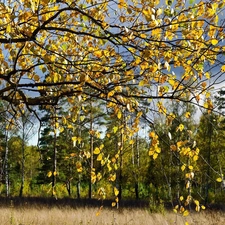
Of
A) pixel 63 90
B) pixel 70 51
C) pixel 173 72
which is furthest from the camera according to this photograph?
pixel 70 51

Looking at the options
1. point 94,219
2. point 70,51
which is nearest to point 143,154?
point 94,219

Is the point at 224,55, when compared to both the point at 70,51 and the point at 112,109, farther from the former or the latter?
the point at 70,51

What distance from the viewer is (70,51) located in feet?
15.5

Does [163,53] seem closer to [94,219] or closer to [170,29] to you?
[170,29]

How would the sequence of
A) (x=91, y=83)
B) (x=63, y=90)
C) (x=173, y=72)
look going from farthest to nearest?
1. (x=63, y=90)
2. (x=91, y=83)
3. (x=173, y=72)

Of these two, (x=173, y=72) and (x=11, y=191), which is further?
(x=11, y=191)

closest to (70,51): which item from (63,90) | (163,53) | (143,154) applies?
(63,90)

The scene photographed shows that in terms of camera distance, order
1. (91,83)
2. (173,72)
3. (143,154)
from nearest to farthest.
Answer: (173,72)
(91,83)
(143,154)

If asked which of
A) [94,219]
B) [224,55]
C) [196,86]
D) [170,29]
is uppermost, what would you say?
[170,29]

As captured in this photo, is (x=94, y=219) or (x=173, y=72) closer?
(x=173, y=72)

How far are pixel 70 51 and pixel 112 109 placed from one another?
97cm

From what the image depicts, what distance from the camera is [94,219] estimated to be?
10.3 metres

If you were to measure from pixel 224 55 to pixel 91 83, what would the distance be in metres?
1.28

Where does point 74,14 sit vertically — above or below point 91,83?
above
